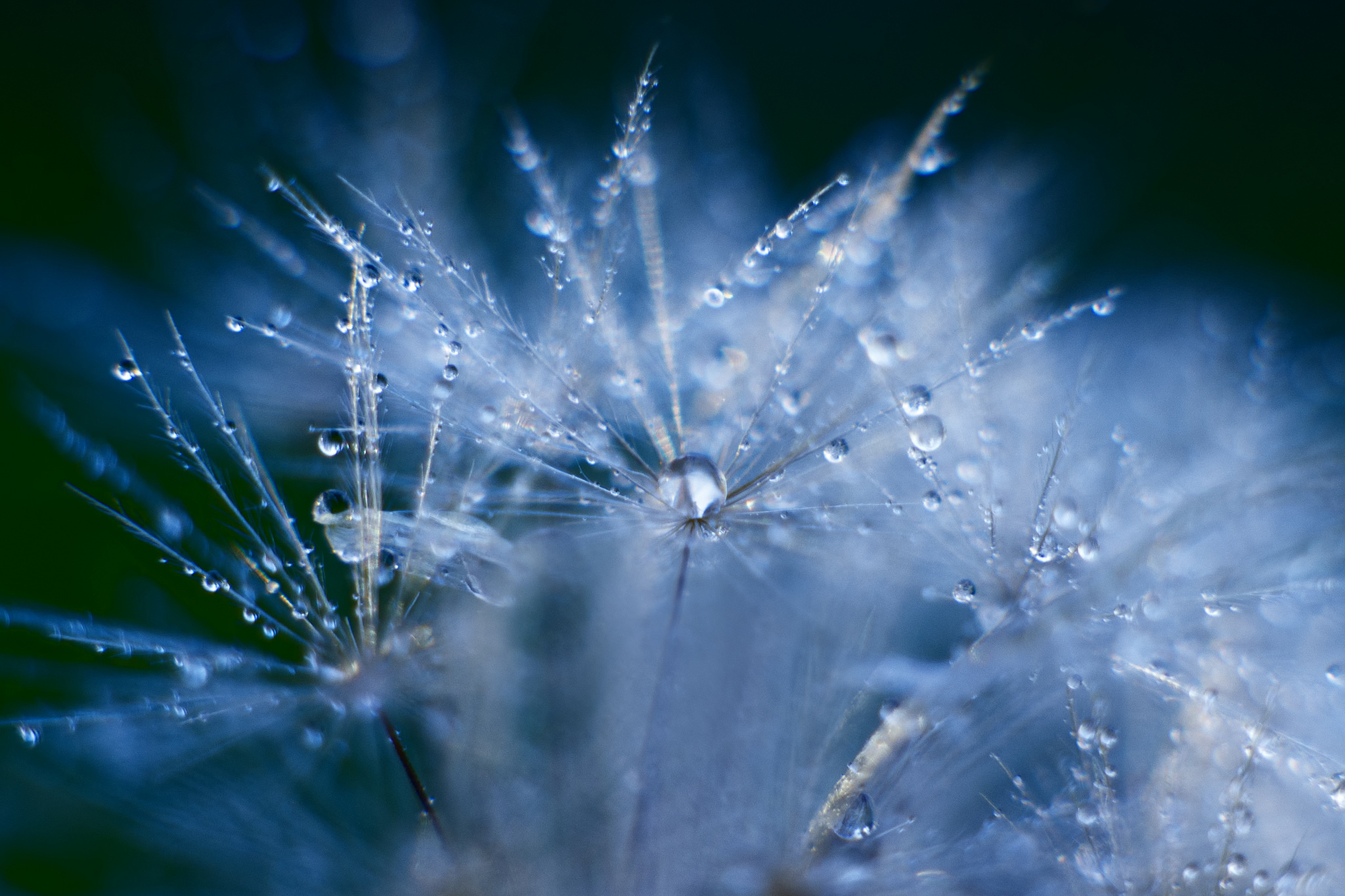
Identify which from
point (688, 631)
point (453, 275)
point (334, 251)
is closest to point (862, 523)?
point (688, 631)

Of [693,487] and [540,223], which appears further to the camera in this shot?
[540,223]

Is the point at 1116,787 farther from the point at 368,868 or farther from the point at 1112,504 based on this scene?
the point at 368,868

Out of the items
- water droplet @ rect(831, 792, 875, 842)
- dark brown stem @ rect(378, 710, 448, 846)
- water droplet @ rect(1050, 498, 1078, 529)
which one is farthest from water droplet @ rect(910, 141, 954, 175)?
dark brown stem @ rect(378, 710, 448, 846)

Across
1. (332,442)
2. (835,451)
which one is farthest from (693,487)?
(332,442)

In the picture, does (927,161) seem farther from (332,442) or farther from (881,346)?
(332,442)

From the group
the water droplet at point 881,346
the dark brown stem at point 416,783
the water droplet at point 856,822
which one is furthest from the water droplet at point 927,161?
the dark brown stem at point 416,783

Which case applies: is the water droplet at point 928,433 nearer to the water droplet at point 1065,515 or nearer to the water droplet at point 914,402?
the water droplet at point 914,402

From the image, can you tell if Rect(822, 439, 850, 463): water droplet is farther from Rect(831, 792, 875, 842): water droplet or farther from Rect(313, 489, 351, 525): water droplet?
Rect(313, 489, 351, 525): water droplet
